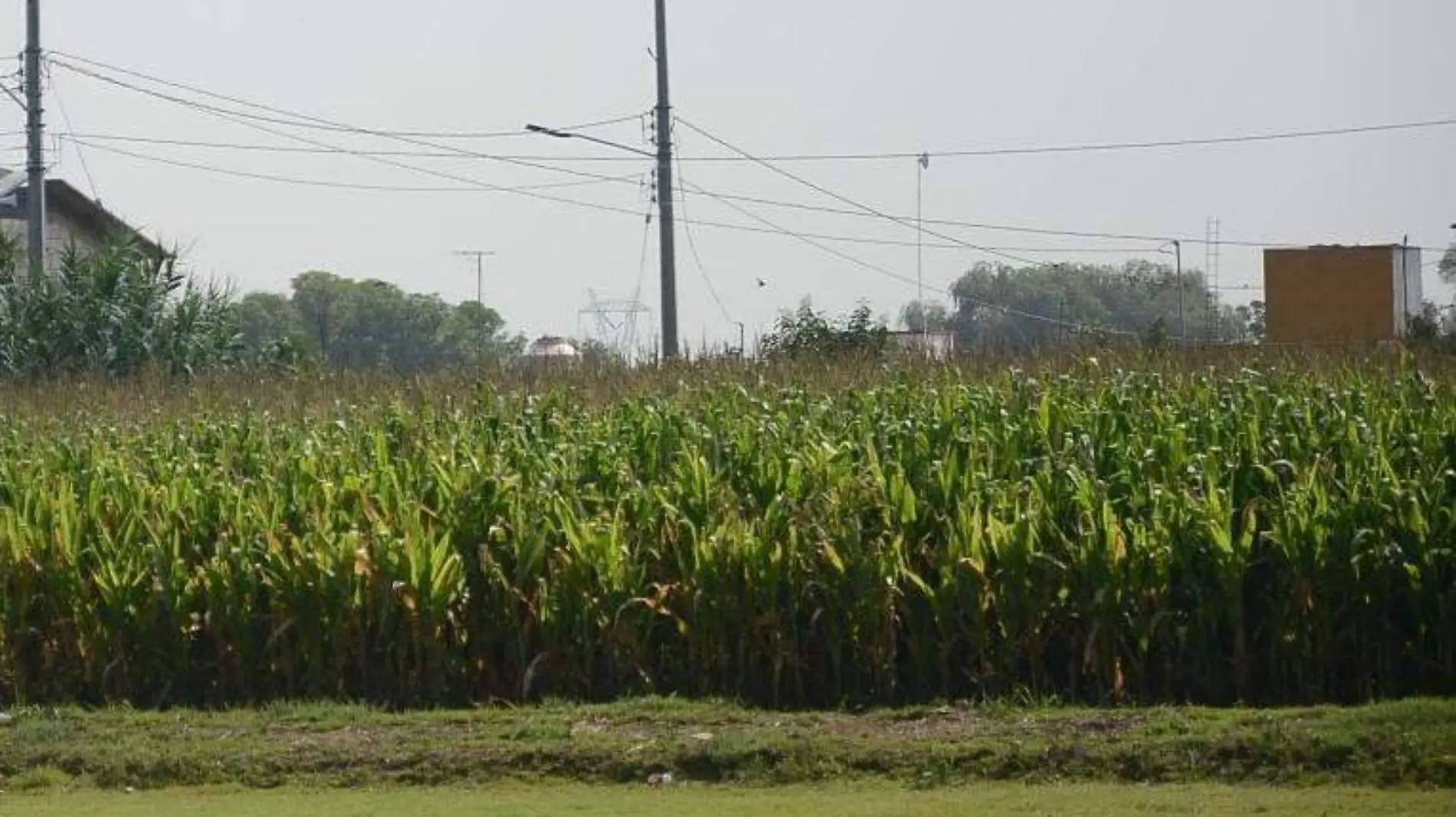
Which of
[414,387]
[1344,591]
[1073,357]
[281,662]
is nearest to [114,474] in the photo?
[281,662]

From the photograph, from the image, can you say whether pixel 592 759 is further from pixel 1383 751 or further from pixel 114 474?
pixel 114 474

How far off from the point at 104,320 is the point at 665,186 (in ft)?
32.6

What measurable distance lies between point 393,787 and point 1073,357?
12650 mm

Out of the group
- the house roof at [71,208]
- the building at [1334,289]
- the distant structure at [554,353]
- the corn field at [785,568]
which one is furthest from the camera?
the house roof at [71,208]

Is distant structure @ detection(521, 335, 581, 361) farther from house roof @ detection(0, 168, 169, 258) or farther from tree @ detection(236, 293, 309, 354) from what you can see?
tree @ detection(236, 293, 309, 354)

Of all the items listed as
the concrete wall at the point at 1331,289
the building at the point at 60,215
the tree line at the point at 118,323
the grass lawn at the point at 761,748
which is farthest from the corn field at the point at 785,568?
→ the building at the point at 60,215

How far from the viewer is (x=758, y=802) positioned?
1016 centimetres

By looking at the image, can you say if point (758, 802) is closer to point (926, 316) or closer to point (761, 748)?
point (761, 748)

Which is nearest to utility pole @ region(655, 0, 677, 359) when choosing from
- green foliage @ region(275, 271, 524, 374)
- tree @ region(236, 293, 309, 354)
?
green foliage @ region(275, 271, 524, 374)

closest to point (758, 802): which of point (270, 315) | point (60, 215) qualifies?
point (60, 215)

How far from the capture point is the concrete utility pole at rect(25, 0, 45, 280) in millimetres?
37562

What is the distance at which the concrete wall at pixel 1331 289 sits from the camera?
43.2 meters

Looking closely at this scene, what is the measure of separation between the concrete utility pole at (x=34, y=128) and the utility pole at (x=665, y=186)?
36.2 ft

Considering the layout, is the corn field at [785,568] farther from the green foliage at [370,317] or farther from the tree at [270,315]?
the tree at [270,315]
